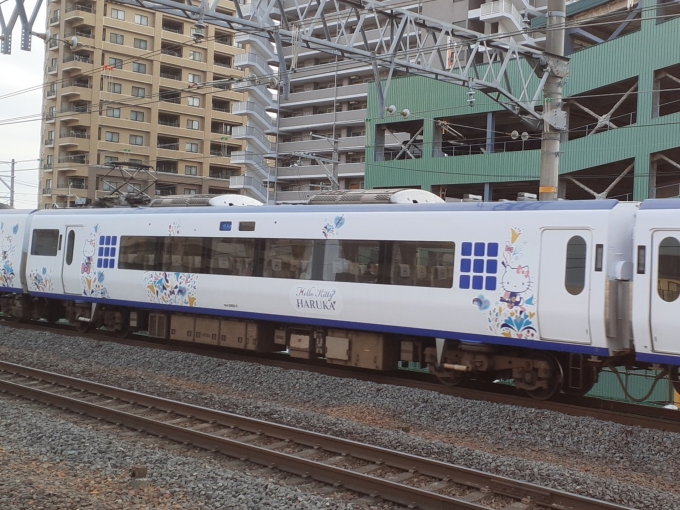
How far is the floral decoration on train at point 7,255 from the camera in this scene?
20.3 metres

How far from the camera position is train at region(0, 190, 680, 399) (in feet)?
35.0

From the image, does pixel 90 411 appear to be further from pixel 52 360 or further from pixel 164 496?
pixel 52 360

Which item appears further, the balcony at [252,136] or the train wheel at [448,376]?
the balcony at [252,136]

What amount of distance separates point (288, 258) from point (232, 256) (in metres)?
1.52

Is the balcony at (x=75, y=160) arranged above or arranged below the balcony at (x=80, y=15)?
below

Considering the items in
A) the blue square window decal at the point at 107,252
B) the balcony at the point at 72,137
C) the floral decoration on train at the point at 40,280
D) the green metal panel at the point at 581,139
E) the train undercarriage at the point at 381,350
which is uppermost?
the balcony at the point at 72,137

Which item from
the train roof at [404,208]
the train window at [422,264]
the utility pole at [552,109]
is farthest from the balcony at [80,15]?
the train window at [422,264]

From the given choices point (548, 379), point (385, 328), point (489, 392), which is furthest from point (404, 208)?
point (548, 379)

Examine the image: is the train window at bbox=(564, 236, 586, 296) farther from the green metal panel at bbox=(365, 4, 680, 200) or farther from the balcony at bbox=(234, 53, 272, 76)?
the balcony at bbox=(234, 53, 272, 76)

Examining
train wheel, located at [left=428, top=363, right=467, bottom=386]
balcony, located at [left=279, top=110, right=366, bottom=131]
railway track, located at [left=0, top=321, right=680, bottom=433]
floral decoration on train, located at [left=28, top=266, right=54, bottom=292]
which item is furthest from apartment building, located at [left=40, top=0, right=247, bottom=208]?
train wheel, located at [left=428, top=363, right=467, bottom=386]

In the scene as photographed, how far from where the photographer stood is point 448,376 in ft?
41.5

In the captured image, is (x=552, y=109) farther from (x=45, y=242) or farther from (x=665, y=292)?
Answer: (x=45, y=242)

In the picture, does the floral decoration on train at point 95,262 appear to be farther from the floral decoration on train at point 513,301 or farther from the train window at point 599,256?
the train window at point 599,256

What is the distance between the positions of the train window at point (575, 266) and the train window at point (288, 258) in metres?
4.76
